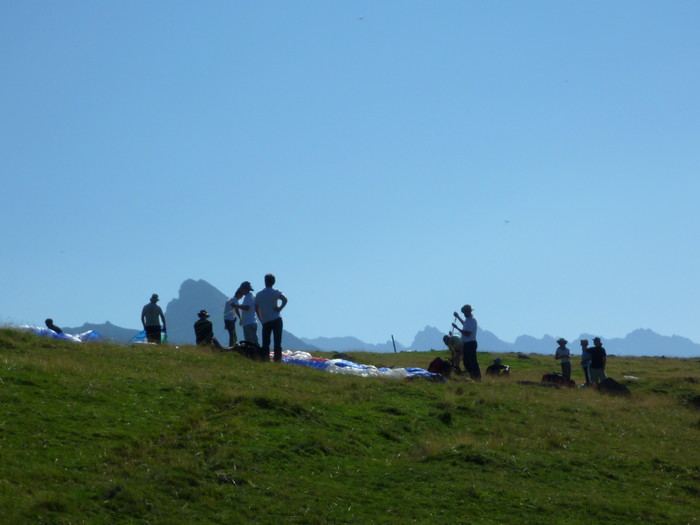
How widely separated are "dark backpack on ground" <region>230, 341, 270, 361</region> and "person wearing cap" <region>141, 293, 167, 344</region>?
4.70 metres

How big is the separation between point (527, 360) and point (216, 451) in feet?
123

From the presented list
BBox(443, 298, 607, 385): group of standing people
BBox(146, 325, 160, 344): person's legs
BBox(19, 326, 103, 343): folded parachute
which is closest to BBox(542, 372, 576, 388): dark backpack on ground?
BBox(443, 298, 607, 385): group of standing people

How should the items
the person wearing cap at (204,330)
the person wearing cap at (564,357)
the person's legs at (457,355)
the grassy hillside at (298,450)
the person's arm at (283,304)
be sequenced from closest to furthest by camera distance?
1. the grassy hillside at (298,450)
2. the person's arm at (283,304)
3. the person wearing cap at (204,330)
4. the person's legs at (457,355)
5. the person wearing cap at (564,357)

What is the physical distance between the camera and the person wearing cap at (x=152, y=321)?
95.6 ft

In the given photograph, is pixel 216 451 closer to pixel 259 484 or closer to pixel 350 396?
pixel 259 484

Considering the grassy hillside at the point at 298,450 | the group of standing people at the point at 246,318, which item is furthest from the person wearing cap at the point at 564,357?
the group of standing people at the point at 246,318

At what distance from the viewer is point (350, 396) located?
66.2 feet

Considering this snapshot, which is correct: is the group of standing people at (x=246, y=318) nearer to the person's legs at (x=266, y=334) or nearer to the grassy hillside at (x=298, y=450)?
the person's legs at (x=266, y=334)

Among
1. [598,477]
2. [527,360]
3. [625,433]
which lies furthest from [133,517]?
[527,360]

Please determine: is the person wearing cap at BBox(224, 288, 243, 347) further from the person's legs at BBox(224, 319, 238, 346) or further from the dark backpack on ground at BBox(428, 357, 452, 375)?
the dark backpack on ground at BBox(428, 357, 452, 375)

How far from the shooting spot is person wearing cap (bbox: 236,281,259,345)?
26781 mm

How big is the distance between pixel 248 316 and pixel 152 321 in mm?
4324

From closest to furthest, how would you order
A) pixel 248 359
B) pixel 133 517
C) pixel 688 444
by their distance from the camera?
pixel 133 517 < pixel 688 444 < pixel 248 359

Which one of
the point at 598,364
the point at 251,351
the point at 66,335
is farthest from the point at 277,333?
the point at 598,364
